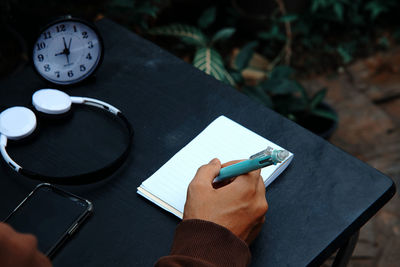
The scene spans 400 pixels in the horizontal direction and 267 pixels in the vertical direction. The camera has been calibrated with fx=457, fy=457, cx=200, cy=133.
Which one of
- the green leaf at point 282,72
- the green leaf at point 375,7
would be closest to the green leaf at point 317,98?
the green leaf at point 282,72

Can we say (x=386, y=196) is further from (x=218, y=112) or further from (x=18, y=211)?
(x=18, y=211)

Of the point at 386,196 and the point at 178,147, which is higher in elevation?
the point at 178,147

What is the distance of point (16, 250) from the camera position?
608 mm

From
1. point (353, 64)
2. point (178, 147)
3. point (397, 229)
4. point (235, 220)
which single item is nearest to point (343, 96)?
point (353, 64)

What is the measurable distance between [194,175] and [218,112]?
213 millimetres

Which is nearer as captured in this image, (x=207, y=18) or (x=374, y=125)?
(x=207, y=18)

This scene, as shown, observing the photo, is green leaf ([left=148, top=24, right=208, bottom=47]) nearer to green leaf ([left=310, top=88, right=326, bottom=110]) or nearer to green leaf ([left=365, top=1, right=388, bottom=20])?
green leaf ([left=310, top=88, right=326, bottom=110])

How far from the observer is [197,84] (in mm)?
1164

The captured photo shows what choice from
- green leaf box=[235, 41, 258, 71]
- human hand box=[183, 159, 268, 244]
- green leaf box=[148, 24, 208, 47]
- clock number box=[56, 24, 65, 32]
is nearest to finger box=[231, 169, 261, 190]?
human hand box=[183, 159, 268, 244]

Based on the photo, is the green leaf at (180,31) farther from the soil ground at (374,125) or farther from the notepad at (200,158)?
the notepad at (200,158)

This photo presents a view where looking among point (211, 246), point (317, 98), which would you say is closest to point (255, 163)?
point (211, 246)

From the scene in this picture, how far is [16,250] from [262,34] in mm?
2025

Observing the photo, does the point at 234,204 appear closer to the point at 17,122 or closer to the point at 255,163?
the point at 255,163

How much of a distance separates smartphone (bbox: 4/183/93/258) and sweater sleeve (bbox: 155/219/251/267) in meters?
0.20
